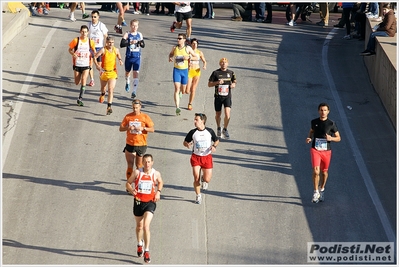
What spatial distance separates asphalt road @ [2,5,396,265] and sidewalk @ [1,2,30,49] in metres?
0.34

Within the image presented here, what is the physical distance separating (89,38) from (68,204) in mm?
6146

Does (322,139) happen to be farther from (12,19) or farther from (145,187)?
(12,19)

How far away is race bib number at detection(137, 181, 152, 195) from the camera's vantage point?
12.8 metres

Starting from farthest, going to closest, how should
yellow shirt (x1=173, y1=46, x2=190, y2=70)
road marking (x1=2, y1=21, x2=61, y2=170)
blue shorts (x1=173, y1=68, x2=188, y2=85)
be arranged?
blue shorts (x1=173, y1=68, x2=188, y2=85) < yellow shirt (x1=173, y1=46, x2=190, y2=70) < road marking (x1=2, y1=21, x2=61, y2=170)

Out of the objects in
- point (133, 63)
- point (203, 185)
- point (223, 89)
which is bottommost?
point (203, 185)

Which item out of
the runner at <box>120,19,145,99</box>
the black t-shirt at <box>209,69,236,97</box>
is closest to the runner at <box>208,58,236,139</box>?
the black t-shirt at <box>209,69,236,97</box>

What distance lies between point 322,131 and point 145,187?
3763 millimetres

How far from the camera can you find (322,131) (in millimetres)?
14805

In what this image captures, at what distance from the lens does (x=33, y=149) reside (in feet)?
57.1

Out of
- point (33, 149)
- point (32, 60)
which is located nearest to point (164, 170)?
point (33, 149)

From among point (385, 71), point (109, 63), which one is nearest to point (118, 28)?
point (109, 63)

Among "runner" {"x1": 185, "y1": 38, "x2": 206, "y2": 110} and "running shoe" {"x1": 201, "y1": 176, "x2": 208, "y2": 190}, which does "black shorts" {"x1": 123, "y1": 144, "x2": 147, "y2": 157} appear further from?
"runner" {"x1": 185, "y1": 38, "x2": 206, "y2": 110}

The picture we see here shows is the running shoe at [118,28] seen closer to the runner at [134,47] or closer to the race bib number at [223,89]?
the runner at [134,47]

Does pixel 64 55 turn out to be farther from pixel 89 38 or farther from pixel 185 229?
pixel 185 229
